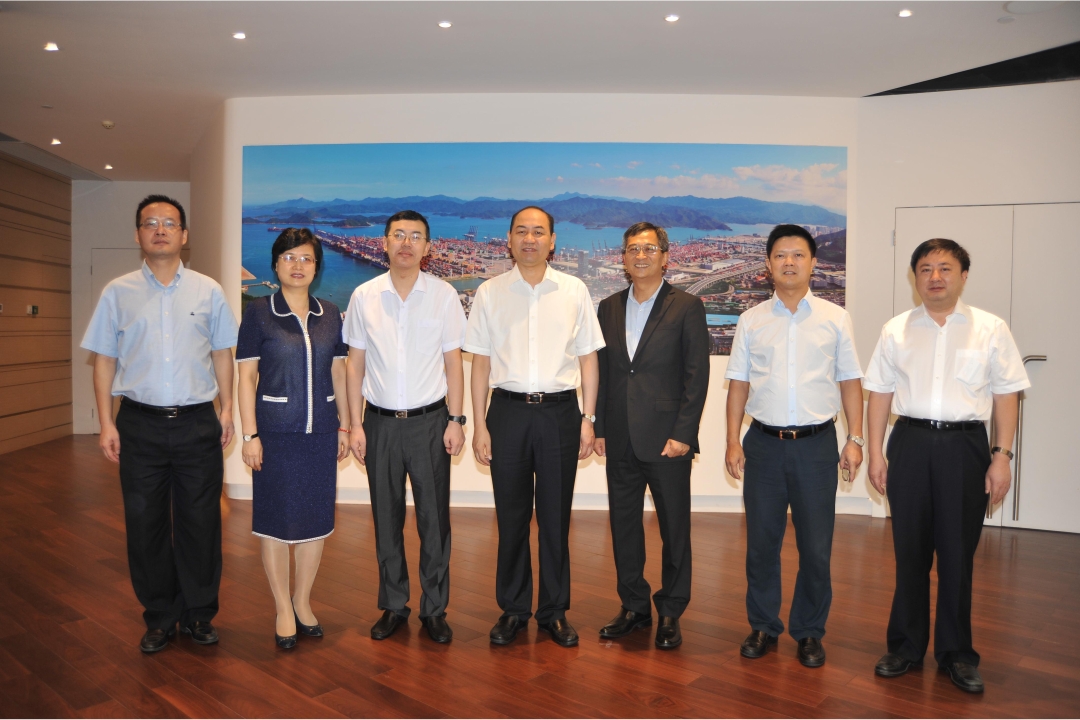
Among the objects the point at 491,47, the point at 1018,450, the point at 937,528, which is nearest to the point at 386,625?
the point at 937,528

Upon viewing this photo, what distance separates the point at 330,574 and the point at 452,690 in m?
1.66

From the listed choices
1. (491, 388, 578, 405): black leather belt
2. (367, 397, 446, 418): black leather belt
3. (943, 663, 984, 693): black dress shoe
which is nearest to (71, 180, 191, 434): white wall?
(367, 397, 446, 418): black leather belt

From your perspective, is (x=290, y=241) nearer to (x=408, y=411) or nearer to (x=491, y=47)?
(x=408, y=411)

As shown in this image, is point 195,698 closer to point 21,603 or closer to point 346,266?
point 21,603

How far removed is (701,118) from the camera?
600cm

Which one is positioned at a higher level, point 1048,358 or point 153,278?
point 153,278

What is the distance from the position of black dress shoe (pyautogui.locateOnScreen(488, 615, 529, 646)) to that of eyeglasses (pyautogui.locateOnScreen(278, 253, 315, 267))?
181 centimetres

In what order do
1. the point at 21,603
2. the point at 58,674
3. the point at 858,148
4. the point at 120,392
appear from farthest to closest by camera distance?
1. the point at 858,148
2. the point at 21,603
3. the point at 120,392
4. the point at 58,674

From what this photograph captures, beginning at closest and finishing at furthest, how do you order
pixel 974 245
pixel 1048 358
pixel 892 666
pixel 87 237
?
pixel 892 666 < pixel 1048 358 < pixel 974 245 < pixel 87 237

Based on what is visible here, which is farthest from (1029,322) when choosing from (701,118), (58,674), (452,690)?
(58,674)

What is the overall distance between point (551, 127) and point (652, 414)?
11.6ft

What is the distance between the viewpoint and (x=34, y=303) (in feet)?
29.1

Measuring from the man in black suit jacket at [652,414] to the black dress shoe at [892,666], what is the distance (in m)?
0.81

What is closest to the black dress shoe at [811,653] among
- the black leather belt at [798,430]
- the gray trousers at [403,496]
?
the black leather belt at [798,430]
